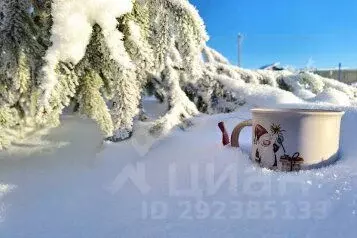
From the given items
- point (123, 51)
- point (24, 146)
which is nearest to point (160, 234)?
point (123, 51)

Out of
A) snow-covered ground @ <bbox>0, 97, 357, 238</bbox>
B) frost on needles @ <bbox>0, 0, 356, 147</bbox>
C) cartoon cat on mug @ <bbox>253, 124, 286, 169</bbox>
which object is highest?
frost on needles @ <bbox>0, 0, 356, 147</bbox>

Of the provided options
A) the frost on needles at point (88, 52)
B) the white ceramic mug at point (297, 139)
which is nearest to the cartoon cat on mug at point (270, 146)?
the white ceramic mug at point (297, 139)

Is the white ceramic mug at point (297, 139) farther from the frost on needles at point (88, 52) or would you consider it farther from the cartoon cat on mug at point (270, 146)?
the frost on needles at point (88, 52)

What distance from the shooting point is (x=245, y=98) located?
264 centimetres

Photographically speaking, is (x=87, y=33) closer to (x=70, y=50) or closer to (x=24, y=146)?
(x=70, y=50)

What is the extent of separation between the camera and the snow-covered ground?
1.32 m

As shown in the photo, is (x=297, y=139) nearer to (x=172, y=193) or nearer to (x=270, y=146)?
(x=270, y=146)

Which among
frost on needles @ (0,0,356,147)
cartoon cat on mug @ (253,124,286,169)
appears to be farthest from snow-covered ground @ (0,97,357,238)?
frost on needles @ (0,0,356,147)

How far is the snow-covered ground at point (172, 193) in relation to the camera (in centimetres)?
132

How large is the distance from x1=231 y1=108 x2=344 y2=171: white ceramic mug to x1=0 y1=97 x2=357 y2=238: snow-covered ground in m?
0.05

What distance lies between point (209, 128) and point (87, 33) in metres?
0.82

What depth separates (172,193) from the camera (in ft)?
4.91

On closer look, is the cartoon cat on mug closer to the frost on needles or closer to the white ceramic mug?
the white ceramic mug

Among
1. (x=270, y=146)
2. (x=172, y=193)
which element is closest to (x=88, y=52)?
(x=172, y=193)
